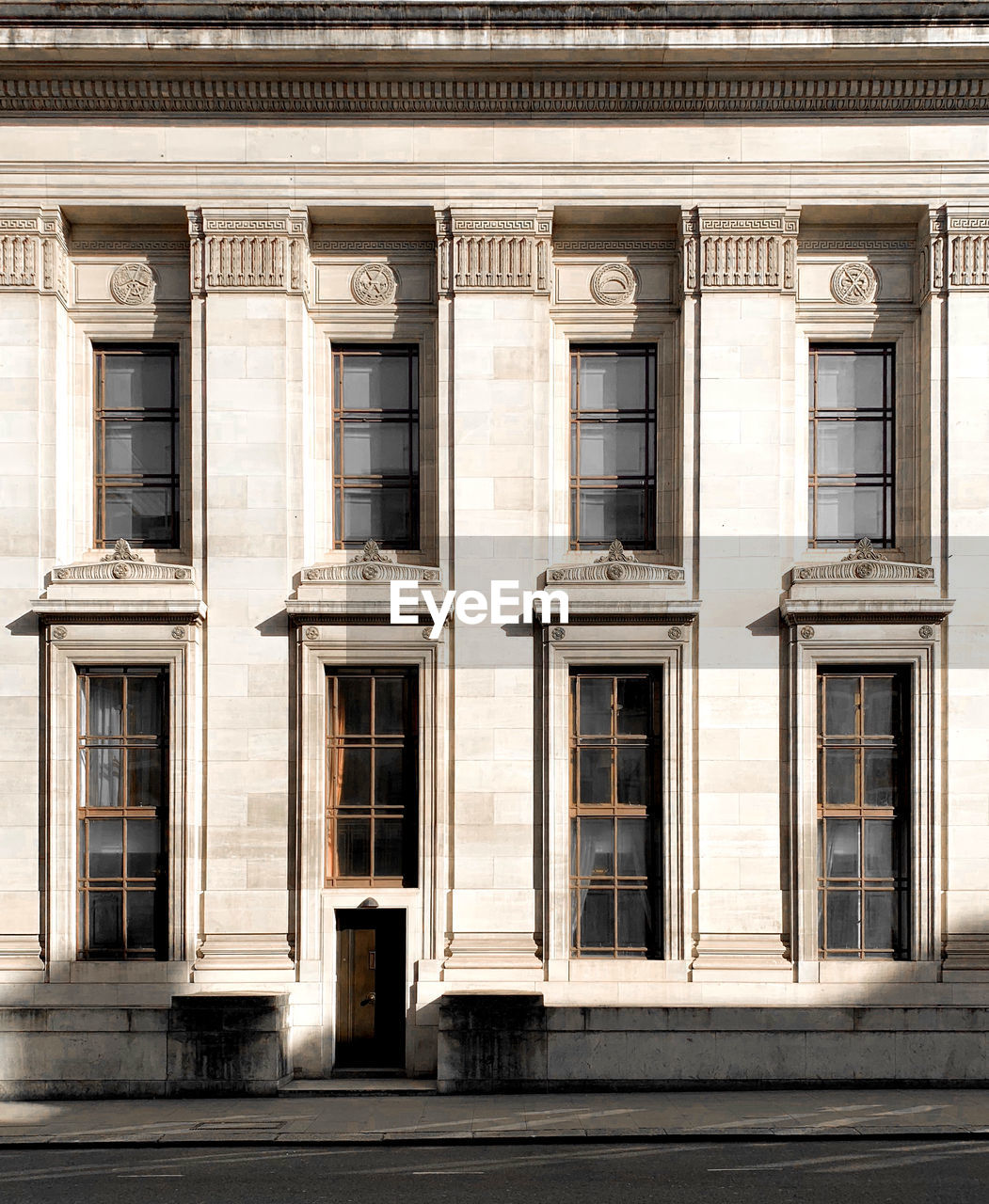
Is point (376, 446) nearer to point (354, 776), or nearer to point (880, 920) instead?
point (354, 776)

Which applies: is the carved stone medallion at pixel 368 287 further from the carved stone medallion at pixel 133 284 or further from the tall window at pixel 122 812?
the tall window at pixel 122 812

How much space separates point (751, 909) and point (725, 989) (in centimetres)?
123

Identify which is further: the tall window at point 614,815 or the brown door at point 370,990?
the tall window at point 614,815

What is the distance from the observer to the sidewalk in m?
14.3

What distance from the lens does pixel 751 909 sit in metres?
17.5

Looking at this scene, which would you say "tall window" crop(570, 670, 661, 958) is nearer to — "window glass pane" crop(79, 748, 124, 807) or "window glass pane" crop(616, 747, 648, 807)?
"window glass pane" crop(616, 747, 648, 807)

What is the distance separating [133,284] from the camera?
61.1 ft

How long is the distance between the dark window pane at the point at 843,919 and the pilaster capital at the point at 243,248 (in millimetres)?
12633

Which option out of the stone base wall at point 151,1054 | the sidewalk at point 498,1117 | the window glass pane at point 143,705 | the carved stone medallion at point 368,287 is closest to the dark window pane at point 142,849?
the window glass pane at point 143,705

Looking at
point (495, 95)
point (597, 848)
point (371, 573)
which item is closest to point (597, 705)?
point (597, 848)

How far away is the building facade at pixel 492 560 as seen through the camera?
17.4m

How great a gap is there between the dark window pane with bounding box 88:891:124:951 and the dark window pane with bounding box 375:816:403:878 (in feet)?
13.0

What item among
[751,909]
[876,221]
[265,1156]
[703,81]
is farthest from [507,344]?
[265,1156]

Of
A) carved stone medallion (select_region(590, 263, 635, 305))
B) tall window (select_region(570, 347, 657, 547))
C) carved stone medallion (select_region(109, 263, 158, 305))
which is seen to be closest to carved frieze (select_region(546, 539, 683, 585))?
tall window (select_region(570, 347, 657, 547))
